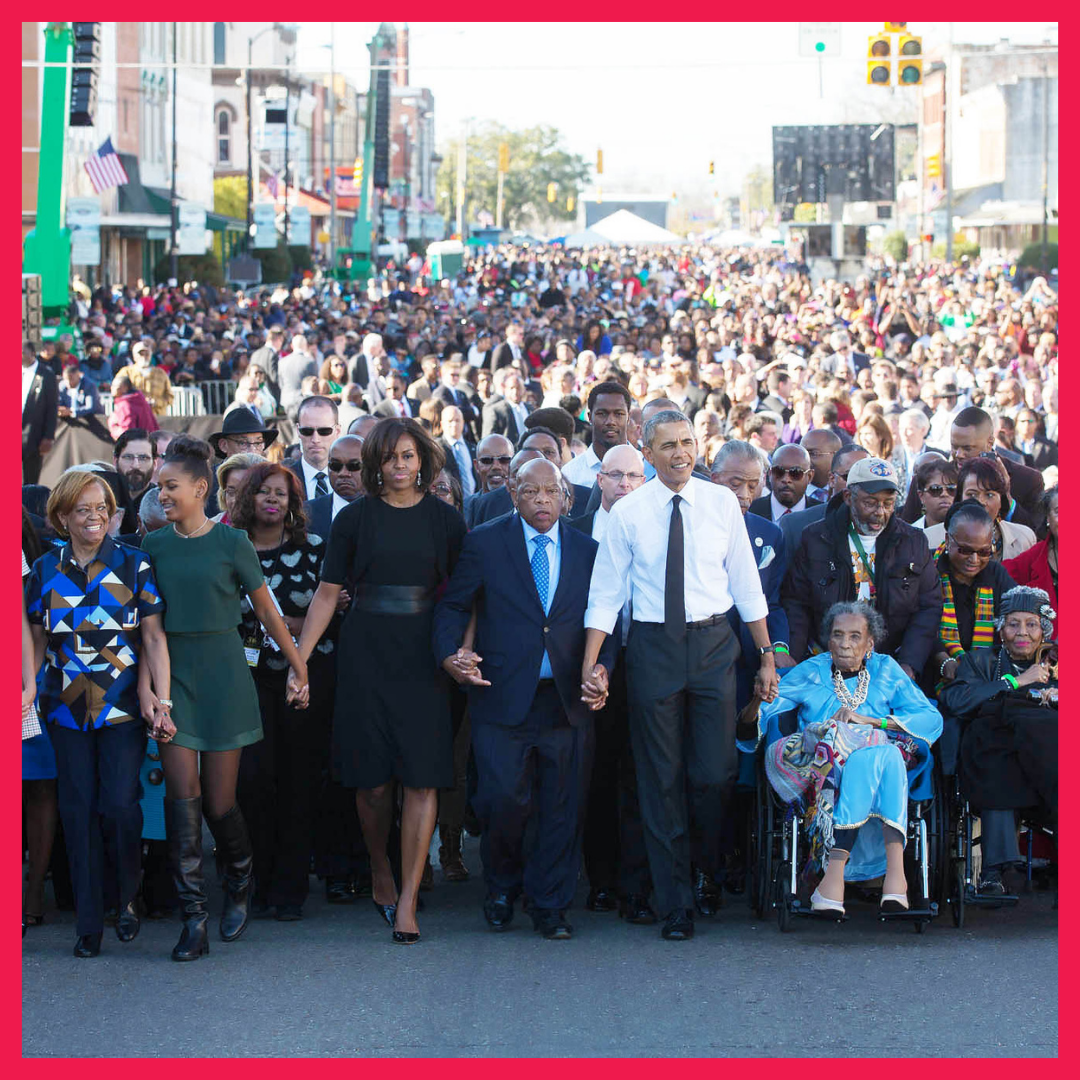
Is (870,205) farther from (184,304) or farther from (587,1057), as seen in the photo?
(587,1057)

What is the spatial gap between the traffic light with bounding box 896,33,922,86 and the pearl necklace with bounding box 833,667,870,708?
1377 cm

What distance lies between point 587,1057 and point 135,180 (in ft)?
169

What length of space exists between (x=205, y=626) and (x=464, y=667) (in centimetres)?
99

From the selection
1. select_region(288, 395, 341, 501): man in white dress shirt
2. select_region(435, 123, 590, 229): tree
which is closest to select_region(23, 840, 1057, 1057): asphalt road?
select_region(288, 395, 341, 501): man in white dress shirt

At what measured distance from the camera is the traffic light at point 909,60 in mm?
19595

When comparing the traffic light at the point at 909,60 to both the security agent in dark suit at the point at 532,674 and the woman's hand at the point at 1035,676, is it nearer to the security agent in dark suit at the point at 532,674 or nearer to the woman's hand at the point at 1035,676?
the woman's hand at the point at 1035,676


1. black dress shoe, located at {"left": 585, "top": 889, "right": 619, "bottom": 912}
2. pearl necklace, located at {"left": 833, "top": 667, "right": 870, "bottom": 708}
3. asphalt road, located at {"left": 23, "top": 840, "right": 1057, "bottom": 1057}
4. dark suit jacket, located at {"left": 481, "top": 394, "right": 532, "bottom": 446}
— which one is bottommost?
asphalt road, located at {"left": 23, "top": 840, "right": 1057, "bottom": 1057}

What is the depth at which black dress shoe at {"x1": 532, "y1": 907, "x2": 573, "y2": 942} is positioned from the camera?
704cm

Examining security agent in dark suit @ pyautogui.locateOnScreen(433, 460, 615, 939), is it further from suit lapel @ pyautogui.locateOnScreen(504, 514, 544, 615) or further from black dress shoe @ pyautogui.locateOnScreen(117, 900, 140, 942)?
black dress shoe @ pyautogui.locateOnScreen(117, 900, 140, 942)

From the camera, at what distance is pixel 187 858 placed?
6.81 m

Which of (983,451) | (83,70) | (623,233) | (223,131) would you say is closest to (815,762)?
(983,451)

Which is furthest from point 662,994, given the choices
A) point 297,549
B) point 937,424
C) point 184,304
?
point 184,304

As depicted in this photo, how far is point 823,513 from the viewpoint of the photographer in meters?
8.63

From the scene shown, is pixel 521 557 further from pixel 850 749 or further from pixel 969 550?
pixel 969 550
